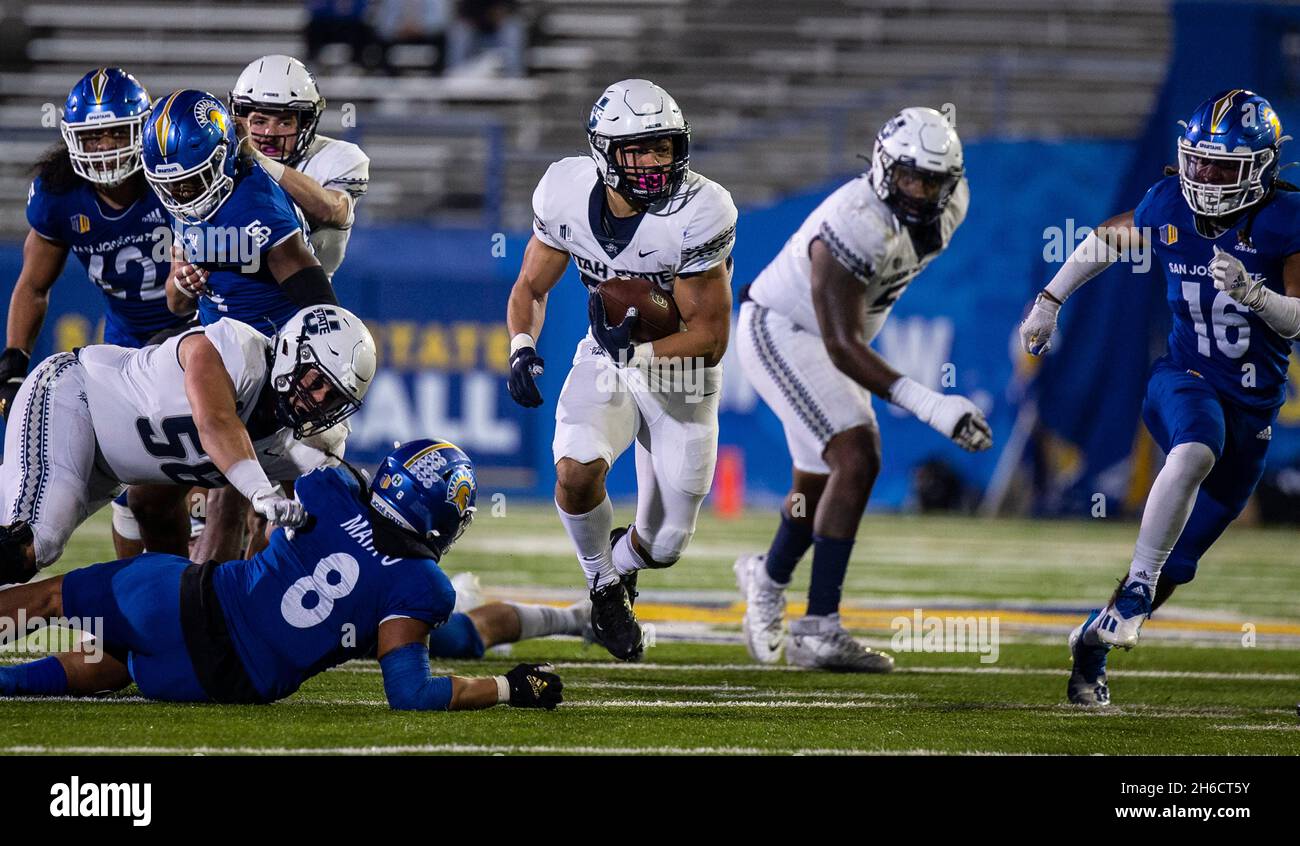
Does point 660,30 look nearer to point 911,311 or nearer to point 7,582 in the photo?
point 911,311

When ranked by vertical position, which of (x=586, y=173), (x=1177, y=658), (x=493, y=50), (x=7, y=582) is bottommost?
(x=1177, y=658)

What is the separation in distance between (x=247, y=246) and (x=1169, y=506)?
275 cm

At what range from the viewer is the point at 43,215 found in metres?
5.21

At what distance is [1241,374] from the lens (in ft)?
16.3

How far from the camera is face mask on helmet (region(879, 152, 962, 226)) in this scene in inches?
211

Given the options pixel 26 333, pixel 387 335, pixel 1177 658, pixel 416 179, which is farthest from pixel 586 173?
pixel 416 179

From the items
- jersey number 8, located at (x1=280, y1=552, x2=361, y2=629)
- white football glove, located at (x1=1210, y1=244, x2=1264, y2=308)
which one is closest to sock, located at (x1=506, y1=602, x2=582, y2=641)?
jersey number 8, located at (x1=280, y1=552, x2=361, y2=629)

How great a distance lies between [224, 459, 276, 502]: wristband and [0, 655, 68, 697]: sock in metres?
0.65

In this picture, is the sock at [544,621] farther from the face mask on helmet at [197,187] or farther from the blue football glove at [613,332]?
the face mask on helmet at [197,187]

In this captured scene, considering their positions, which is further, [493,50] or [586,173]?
[493,50]

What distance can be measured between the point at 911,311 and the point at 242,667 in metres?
9.46

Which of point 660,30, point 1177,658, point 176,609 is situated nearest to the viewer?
point 176,609

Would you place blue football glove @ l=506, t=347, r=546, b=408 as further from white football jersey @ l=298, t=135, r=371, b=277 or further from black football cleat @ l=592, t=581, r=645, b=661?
white football jersey @ l=298, t=135, r=371, b=277

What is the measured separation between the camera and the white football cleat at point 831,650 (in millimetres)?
5445
